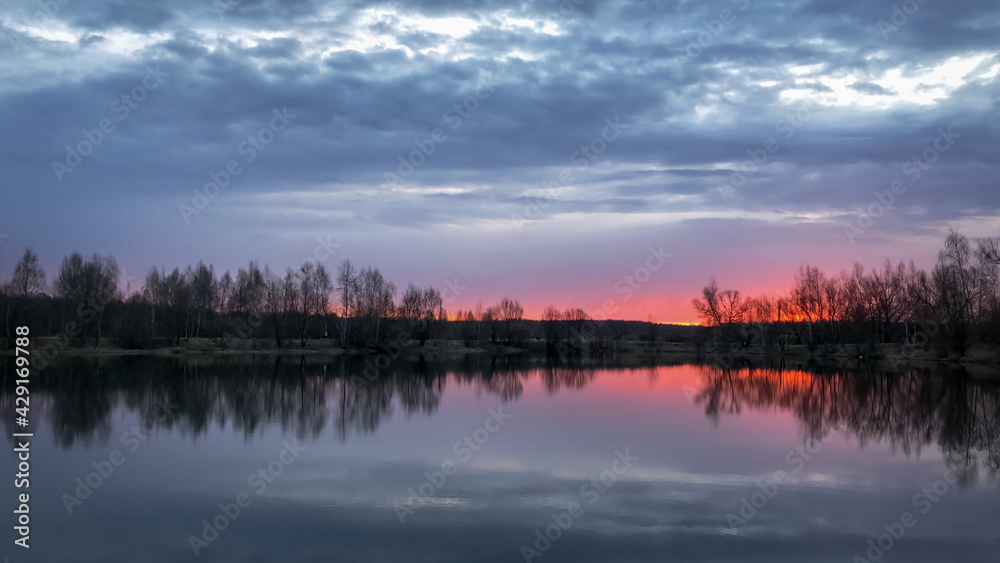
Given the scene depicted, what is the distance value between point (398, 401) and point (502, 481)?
11824 millimetres

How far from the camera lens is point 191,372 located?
3141cm

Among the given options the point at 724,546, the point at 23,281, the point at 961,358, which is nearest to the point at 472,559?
the point at 724,546

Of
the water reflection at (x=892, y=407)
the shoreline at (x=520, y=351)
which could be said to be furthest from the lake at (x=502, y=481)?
the shoreline at (x=520, y=351)

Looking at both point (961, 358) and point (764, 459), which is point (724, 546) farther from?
point (961, 358)

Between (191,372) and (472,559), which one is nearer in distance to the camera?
(472,559)

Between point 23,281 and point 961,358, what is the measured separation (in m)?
70.0
